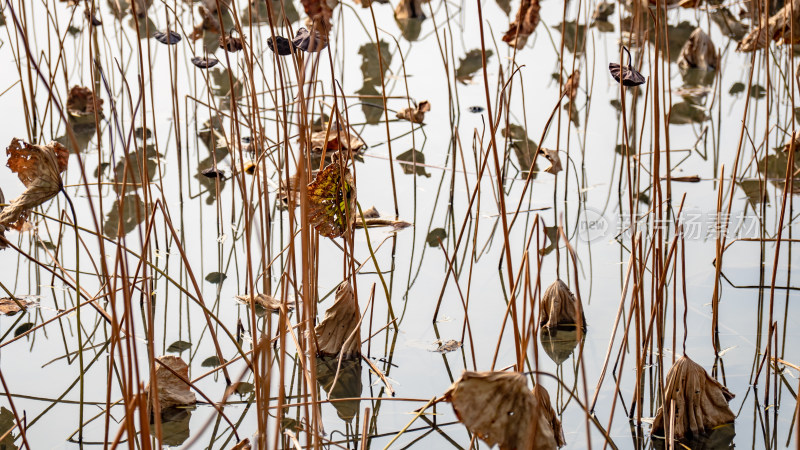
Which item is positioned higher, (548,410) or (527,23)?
(527,23)

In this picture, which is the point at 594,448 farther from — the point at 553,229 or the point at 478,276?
the point at 553,229

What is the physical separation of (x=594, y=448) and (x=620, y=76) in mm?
415

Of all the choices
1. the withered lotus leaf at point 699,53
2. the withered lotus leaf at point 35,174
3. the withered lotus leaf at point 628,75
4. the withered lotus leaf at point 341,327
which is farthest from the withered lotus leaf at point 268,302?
the withered lotus leaf at point 699,53

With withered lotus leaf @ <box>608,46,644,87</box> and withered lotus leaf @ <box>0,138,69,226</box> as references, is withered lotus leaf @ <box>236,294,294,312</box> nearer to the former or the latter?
withered lotus leaf @ <box>0,138,69,226</box>

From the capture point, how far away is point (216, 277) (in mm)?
1354

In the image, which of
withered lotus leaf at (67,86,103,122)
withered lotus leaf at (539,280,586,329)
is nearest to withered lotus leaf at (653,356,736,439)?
withered lotus leaf at (539,280,586,329)

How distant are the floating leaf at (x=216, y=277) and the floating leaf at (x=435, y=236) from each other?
1.19 feet

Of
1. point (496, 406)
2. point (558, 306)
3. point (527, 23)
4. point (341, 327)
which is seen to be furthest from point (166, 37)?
point (496, 406)

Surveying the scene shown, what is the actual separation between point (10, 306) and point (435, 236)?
70 cm

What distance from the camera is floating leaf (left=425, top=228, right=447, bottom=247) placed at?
1.48 metres

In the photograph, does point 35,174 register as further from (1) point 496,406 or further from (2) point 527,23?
(2) point 527,23

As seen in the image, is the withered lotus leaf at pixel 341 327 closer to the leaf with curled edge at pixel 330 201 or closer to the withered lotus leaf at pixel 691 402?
the leaf with curled edge at pixel 330 201

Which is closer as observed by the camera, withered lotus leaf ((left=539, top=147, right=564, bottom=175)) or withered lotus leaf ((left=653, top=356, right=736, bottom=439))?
withered lotus leaf ((left=653, top=356, right=736, bottom=439))

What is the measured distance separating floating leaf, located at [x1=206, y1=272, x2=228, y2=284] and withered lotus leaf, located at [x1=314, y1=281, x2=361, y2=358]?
303 mm
